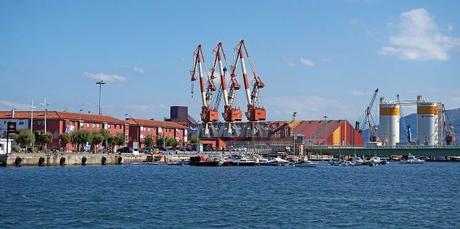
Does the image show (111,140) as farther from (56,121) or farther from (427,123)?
(427,123)

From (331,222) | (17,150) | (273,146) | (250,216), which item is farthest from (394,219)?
(273,146)

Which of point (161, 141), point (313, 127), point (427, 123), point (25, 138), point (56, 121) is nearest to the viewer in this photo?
point (25, 138)

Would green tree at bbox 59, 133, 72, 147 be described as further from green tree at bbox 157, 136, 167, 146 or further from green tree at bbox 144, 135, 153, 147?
green tree at bbox 157, 136, 167, 146

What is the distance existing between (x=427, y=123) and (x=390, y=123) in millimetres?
8255

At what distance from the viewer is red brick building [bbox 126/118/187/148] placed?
132m

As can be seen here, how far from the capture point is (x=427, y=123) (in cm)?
16362

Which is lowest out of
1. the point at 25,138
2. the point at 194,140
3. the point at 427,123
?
the point at 25,138

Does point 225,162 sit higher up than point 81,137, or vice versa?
point 81,137

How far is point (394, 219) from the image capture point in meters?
34.1

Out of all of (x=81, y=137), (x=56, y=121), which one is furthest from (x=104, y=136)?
(x=56, y=121)

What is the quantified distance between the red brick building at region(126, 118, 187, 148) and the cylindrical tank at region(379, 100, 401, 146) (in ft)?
143

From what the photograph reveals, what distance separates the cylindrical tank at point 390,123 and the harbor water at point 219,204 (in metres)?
105

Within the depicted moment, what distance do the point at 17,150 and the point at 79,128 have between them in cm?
2672

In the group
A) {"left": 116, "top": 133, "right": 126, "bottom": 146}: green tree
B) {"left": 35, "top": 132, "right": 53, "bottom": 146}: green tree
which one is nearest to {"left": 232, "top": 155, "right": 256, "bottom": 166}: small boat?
{"left": 116, "top": 133, "right": 126, "bottom": 146}: green tree
